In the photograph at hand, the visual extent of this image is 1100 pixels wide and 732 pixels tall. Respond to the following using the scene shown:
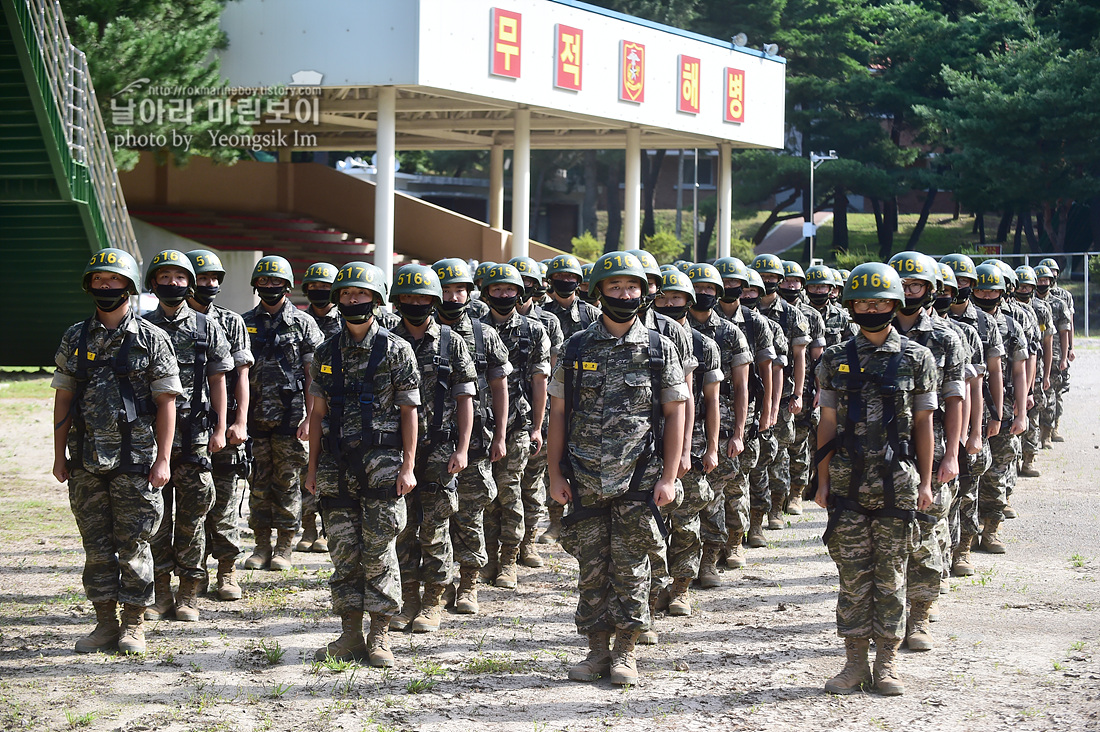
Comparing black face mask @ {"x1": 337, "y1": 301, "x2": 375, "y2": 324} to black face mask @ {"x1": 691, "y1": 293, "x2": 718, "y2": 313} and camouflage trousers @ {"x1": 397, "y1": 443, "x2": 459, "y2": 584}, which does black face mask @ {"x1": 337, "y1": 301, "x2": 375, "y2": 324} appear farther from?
black face mask @ {"x1": 691, "y1": 293, "x2": 718, "y2": 313}

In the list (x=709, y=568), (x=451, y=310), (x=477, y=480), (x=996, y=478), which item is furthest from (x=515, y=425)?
(x=996, y=478)

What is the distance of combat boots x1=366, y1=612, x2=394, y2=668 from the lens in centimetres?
656

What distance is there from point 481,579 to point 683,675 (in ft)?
8.17

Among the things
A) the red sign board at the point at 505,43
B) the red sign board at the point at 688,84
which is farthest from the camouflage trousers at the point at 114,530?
the red sign board at the point at 688,84

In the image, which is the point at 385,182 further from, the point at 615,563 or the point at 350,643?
the point at 615,563

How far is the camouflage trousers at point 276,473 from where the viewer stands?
8789 millimetres

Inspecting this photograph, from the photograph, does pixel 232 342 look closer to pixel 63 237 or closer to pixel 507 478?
pixel 507 478

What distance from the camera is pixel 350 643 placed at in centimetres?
662

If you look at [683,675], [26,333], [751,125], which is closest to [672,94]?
[751,125]

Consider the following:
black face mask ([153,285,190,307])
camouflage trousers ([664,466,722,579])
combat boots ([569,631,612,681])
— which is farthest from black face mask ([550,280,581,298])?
combat boots ([569,631,612,681])

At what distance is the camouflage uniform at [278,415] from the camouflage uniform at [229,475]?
527mm

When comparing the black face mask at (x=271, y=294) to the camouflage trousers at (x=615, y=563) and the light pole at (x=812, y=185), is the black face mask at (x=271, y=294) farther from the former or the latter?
the light pole at (x=812, y=185)

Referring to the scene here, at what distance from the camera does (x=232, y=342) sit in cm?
820

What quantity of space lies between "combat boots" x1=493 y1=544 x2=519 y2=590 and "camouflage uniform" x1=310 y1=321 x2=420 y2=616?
210cm
